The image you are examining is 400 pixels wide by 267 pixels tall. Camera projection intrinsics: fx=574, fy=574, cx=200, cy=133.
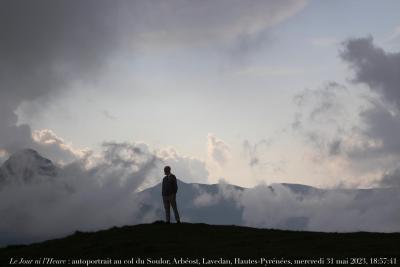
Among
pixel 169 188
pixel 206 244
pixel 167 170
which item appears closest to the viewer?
pixel 206 244

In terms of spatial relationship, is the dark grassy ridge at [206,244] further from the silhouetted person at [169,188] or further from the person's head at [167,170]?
the person's head at [167,170]

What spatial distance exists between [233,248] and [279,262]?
552 centimetres

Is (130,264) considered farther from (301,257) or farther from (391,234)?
(391,234)

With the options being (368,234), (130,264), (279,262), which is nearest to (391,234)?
(368,234)

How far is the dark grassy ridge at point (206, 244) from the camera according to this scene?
31922 millimetres

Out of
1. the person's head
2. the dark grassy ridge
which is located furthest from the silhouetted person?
the dark grassy ridge

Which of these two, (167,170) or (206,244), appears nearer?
(206,244)

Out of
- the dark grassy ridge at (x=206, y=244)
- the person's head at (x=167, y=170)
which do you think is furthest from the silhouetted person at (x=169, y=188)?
the dark grassy ridge at (x=206, y=244)

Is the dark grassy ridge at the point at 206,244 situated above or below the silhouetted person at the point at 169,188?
below

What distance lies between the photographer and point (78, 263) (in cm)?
3189

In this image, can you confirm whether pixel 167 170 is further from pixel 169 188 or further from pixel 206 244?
pixel 206 244

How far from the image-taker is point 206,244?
3562cm

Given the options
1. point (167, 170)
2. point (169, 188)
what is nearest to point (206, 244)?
point (169, 188)

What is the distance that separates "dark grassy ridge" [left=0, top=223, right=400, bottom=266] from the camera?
3192 cm
